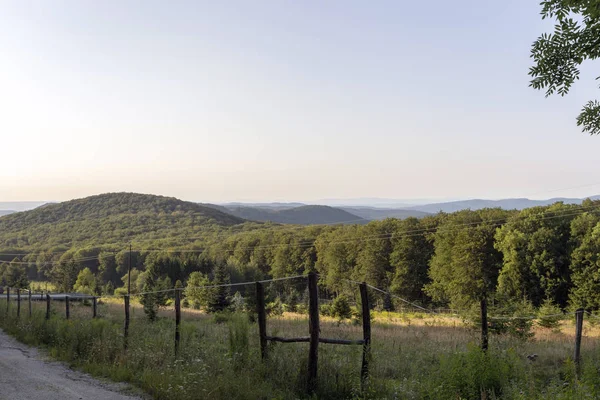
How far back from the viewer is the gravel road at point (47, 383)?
26.7 ft

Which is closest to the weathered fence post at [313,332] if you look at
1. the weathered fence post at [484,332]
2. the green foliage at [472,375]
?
the green foliage at [472,375]

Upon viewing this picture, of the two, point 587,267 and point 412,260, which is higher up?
point 587,267

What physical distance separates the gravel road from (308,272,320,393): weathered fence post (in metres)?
3.34

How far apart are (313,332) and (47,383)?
5.88 metres

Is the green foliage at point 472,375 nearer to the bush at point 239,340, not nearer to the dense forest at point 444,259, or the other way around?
the bush at point 239,340

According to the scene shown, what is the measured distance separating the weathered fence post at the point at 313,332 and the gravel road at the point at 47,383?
3340 millimetres

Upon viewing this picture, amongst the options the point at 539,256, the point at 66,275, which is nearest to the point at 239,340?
the point at 539,256

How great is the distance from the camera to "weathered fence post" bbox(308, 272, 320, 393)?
25.4 ft

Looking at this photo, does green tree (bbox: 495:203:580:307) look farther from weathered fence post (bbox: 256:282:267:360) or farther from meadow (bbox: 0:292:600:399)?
weathered fence post (bbox: 256:282:267:360)

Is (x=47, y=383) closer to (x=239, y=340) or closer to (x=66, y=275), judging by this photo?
(x=239, y=340)

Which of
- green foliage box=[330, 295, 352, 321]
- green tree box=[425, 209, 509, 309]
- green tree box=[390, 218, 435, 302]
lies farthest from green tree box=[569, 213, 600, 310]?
green foliage box=[330, 295, 352, 321]

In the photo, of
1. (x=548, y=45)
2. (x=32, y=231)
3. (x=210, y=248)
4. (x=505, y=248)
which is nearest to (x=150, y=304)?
(x=548, y=45)

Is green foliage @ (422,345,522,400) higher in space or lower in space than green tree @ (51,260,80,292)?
higher

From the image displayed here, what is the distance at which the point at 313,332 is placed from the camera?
7.89 metres
